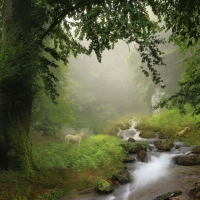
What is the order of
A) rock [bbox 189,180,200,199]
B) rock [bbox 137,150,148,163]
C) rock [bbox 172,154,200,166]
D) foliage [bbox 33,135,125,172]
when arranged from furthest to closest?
rock [bbox 137,150,148,163] < rock [bbox 172,154,200,166] < foliage [bbox 33,135,125,172] < rock [bbox 189,180,200,199]

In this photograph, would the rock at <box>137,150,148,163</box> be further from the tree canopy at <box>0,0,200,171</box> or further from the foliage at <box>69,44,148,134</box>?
the foliage at <box>69,44,148,134</box>

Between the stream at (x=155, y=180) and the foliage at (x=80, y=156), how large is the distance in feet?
4.06

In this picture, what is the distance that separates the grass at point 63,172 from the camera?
575 centimetres

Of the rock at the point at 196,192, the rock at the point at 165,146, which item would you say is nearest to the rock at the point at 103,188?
the rock at the point at 196,192

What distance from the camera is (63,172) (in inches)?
318

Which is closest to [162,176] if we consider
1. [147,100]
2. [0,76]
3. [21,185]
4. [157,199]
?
[157,199]

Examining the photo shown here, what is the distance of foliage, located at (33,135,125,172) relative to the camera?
8875mm

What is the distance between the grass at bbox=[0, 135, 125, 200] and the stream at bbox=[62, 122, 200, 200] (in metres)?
0.87

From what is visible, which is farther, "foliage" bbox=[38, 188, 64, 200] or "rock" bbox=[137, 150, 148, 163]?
"rock" bbox=[137, 150, 148, 163]

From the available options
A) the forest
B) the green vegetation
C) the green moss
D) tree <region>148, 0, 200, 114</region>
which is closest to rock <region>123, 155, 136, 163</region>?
the forest

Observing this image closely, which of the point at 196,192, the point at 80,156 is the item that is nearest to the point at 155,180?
the point at 196,192

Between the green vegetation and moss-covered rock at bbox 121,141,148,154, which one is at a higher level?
the green vegetation

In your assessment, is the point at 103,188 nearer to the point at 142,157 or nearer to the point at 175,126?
the point at 142,157

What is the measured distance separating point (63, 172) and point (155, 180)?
3.88 m
